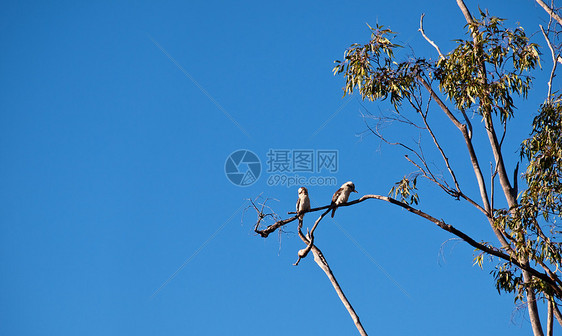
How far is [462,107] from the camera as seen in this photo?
8062mm

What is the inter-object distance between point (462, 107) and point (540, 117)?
3.20 ft

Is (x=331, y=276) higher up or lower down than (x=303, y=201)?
lower down

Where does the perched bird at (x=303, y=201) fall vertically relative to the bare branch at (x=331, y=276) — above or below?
above

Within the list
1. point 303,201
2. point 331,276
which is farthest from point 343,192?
point 331,276

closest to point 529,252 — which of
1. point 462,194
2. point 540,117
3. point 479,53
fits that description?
point 462,194

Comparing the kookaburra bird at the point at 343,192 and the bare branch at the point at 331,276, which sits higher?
the kookaburra bird at the point at 343,192

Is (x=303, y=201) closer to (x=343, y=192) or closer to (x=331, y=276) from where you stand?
(x=343, y=192)

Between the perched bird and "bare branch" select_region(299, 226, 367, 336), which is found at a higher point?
the perched bird

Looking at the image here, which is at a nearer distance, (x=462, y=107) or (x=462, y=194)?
(x=462, y=194)

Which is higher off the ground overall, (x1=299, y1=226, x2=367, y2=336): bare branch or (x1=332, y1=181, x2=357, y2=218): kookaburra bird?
(x1=332, y1=181, x2=357, y2=218): kookaburra bird

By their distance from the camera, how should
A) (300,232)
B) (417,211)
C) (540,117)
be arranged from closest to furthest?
(417,211) < (300,232) < (540,117)

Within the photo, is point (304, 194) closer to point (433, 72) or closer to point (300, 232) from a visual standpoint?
point (300, 232)

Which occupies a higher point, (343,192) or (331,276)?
(343,192)

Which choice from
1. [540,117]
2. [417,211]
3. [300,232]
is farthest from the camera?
[540,117]
